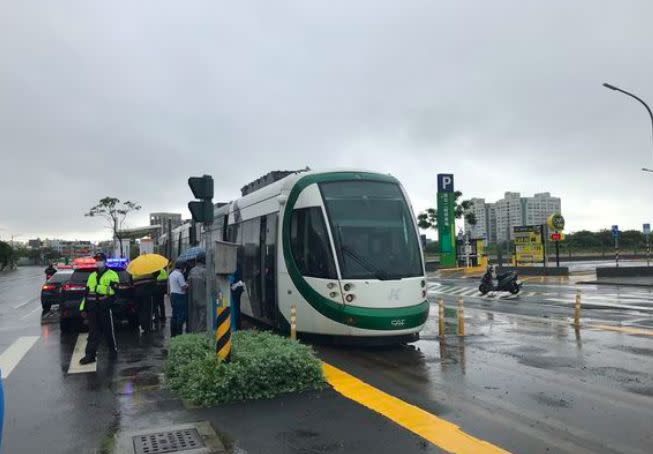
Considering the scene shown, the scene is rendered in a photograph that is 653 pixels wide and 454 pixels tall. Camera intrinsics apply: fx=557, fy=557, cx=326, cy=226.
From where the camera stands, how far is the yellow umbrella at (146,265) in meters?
12.6

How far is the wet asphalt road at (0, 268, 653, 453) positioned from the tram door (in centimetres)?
171

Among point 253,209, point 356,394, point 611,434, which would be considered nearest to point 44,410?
point 356,394

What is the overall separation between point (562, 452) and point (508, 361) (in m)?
4.23

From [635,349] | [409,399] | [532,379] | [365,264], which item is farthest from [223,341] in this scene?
[635,349]

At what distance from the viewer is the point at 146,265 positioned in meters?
12.7

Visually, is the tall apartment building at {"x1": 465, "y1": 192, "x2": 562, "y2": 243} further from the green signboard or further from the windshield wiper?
the windshield wiper

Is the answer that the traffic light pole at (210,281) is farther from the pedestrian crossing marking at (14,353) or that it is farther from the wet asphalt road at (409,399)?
the pedestrian crossing marking at (14,353)


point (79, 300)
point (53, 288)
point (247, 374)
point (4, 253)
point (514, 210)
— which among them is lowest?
point (247, 374)

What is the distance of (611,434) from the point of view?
5.57 m

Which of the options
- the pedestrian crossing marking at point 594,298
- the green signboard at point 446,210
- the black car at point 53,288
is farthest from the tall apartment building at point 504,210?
the black car at point 53,288

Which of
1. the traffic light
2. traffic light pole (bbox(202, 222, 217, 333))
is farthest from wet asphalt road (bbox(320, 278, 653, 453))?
the traffic light

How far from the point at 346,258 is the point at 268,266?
8.32 ft

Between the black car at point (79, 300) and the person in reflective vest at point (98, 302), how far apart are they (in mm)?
3359

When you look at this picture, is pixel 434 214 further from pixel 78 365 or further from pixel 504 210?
A: pixel 78 365
